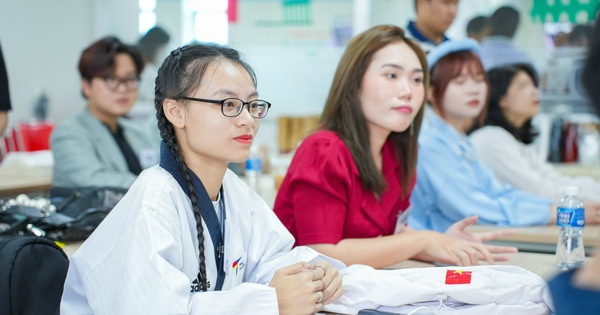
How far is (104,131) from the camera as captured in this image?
3182mm

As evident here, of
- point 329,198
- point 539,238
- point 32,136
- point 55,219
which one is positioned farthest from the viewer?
point 32,136

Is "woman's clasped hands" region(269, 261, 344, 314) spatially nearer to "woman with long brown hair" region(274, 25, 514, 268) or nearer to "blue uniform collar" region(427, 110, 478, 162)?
"woman with long brown hair" region(274, 25, 514, 268)

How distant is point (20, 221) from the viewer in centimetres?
195

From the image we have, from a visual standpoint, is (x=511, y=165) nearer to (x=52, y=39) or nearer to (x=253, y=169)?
(x=253, y=169)

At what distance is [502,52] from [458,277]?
439 cm

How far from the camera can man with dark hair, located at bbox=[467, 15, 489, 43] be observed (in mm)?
5750

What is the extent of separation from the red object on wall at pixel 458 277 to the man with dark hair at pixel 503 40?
4.07 meters

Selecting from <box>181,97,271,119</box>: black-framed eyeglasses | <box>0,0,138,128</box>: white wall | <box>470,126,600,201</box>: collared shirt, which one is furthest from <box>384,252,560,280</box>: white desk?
<box>0,0,138,128</box>: white wall

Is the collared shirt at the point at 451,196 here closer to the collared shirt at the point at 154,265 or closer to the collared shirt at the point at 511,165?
the collared shirt at the point at 511,165

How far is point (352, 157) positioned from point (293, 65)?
3728 millimetres

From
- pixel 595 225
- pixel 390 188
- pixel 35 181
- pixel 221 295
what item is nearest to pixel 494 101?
pixel 595 225

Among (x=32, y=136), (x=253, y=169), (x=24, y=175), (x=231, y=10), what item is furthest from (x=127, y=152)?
(x=231, y=10)

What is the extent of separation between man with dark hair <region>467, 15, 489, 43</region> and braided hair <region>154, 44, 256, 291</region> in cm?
462

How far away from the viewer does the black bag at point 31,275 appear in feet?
4.18
